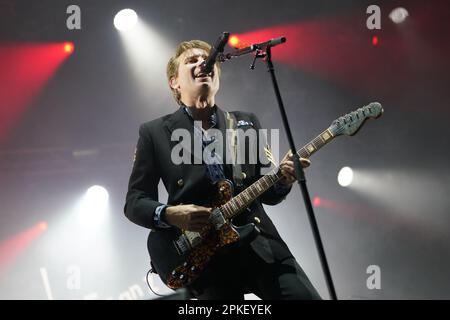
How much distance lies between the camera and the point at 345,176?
23.9 ft

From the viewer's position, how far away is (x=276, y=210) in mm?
7199

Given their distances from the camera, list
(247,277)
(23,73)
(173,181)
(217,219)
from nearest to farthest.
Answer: (247,277) < (217,219) < (173,181) < (23,73)

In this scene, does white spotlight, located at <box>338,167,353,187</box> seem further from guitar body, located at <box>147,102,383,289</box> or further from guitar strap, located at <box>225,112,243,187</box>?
guitar body, located at <box>147,102,383,289</box>

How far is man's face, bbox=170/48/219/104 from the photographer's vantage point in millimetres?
3494

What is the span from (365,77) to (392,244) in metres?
2.18

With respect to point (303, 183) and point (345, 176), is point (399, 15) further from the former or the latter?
point (303, 183)

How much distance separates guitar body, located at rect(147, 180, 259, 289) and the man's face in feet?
2.13

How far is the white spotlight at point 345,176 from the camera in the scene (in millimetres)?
7270

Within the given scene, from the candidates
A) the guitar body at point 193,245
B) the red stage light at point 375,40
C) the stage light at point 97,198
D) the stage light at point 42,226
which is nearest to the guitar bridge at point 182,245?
the guitar body at point 193,245

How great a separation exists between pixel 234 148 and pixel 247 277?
0.79m

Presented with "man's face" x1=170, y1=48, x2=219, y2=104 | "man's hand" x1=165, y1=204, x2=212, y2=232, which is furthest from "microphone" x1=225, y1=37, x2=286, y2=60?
"man's hand" x1=165, y1=204, x2=212, y2=232

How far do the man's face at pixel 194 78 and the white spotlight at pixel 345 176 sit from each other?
13.4ft

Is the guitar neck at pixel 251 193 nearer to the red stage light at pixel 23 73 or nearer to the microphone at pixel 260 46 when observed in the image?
the microphone at pixel 260 46

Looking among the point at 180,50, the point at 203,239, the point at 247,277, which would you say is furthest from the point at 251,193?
the point at 180,50
